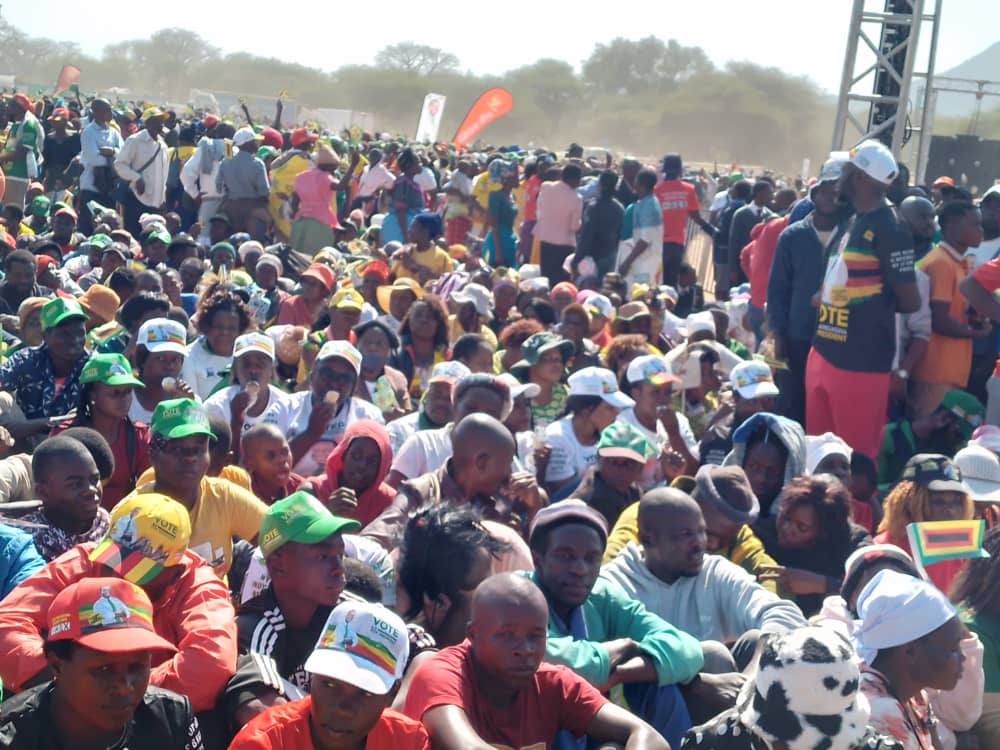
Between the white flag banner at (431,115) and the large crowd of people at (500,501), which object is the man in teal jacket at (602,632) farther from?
the white flag banner at (431,115)

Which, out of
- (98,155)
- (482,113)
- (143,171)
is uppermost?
(482,113)

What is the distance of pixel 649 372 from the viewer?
684 centimetres

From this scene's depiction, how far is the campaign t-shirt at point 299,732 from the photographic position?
2984mm

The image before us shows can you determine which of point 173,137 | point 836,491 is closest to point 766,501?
point 836,491

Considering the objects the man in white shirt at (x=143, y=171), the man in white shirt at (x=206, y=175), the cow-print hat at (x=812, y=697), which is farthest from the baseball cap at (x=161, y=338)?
the man in white shirt at (x=143, y=171)

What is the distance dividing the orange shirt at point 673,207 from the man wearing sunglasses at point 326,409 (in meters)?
7.34

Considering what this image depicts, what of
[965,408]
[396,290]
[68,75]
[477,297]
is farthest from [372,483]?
[68,75]

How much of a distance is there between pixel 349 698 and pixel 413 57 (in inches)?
3516

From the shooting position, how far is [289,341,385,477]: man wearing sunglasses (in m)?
6.17

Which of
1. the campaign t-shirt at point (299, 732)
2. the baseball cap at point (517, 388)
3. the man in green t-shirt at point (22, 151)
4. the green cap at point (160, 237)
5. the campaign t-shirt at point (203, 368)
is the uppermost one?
the man in green t-shirt at point (22, 151)

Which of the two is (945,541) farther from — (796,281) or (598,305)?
(598,305)

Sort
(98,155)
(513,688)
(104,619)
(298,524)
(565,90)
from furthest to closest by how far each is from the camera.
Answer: (565,90)
(98,155)
(298,524)
(513,688)
(104,619)

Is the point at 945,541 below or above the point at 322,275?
below

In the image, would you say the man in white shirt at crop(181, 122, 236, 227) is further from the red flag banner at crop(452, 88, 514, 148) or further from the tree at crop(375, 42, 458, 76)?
the tree at crop(375, 42, 458, 76)
